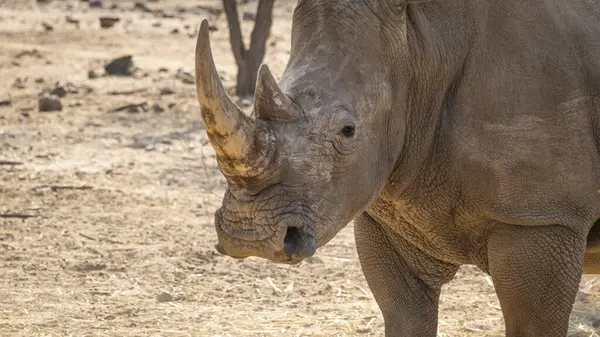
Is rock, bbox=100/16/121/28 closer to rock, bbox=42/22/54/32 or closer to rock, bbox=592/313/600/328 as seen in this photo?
rock, bbox=42/22/54/32

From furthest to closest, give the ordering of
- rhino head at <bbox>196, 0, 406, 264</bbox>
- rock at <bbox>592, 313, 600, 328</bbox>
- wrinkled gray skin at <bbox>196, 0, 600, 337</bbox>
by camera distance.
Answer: rock at <bbox>592, 313, 600, 328</bbox>, wrinkled gray skin at <bbox>196, 0, 600, 337</bbox>, rhino head at <bbox>196, 0, 406, 264</bbox>

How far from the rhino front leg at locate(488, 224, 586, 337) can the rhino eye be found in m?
0.82

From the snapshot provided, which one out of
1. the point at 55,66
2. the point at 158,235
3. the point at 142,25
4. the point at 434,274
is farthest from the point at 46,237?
the point at 142,25

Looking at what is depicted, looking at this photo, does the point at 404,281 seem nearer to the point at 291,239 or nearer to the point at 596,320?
the point at 291,239

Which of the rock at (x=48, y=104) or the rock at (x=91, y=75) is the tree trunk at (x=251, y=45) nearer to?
the rock at (x=91, y=75)

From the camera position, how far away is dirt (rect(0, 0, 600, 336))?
7738 mm

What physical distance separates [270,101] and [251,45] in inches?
439

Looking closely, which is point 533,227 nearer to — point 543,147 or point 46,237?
point 543,147

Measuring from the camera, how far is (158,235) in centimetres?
962

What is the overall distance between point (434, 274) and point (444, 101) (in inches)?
35.5

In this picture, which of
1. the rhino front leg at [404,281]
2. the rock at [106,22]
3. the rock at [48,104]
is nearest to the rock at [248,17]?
the rock at [106,22]

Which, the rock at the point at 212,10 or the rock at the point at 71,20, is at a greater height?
the rock at the point at 212,10

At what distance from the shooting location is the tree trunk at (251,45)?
15.8 metres

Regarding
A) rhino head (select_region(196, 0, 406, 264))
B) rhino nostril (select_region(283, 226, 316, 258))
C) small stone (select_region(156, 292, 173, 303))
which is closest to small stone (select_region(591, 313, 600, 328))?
small stone (select_region(156, 292, 173, 303))
